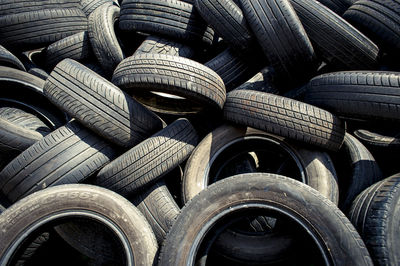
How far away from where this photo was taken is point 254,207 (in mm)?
2316

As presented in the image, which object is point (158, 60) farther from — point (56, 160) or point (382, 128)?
point (382, 128)

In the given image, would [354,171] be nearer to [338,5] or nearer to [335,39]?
[335,39]

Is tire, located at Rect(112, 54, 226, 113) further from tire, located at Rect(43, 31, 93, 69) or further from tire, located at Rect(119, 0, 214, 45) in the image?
tire, located at Rect(43, 31, 93, 69)

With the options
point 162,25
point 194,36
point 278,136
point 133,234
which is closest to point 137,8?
point 162,25

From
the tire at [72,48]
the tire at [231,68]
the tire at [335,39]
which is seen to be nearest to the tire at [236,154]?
the tire at [231,68]

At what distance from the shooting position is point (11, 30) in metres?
3.88

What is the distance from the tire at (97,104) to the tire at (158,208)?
20.5 inches

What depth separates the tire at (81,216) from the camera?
2.36 meters

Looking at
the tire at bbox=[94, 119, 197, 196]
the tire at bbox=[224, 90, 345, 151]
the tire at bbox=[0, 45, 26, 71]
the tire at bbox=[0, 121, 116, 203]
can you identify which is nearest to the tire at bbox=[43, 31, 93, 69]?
the tire at bbox=[0, 45, 26, 71]

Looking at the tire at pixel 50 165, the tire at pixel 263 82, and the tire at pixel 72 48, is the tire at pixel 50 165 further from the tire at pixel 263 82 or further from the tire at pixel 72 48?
the tire at pixel 263 82

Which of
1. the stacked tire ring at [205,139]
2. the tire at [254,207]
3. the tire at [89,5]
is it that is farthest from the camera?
the tire at [89,5]

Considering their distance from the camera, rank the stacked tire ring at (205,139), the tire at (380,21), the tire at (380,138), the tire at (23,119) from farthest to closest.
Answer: the tire at (23,119), the tire at (380,21), the tire at (380,138), the stacked tire ring at (205,139)

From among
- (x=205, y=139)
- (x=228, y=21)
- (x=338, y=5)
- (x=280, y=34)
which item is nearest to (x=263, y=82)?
(x=280, y=34)

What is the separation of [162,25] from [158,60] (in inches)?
37.1
